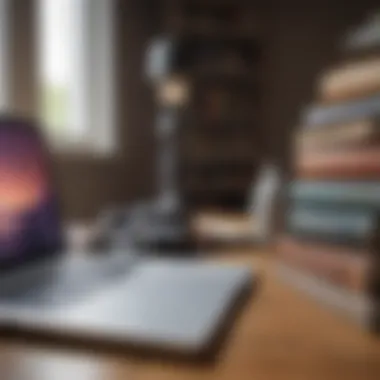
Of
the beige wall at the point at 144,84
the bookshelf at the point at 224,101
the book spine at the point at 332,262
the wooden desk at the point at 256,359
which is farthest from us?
the bookshelf at the point at 224,101

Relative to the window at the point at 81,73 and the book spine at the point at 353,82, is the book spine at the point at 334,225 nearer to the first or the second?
the book spine at the point at 353,82

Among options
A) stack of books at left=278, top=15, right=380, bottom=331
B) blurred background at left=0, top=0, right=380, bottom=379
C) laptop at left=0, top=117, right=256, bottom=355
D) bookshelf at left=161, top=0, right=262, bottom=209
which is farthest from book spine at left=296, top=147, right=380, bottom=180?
bookshelf at left=161, top=0, right=262, bottom=209

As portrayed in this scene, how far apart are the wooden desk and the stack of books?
0.13 feet

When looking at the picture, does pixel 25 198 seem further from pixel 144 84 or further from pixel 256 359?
pixel 144 84

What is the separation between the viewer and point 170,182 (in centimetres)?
171

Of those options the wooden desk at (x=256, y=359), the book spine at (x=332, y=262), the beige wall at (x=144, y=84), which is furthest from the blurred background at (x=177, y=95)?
A: the wooden desk at (x=256, y=359)

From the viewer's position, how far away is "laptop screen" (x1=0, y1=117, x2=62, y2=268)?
661mm

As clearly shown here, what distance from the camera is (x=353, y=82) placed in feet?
2.11

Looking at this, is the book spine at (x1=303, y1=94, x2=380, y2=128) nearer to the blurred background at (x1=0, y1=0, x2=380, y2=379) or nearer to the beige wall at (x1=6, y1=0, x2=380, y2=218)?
the blurred background at (x1=0, y1=0, x2=380, y2=379)

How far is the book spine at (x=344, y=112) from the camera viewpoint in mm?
595

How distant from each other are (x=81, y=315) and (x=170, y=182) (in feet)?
4.08

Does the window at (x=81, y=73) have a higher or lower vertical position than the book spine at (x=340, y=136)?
higher

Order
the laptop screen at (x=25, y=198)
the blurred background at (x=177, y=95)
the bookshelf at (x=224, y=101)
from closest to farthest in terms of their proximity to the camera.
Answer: the laptop screen at (x=25, y=198)
the blurred background at (x=177, y=95)
the bookshelf at (x=224, y=101)

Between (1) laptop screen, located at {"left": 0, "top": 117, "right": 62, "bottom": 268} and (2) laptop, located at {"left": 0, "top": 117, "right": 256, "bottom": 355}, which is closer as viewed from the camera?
(2) laptop, located at {"left": 0, "top": 117, "right": 256, "bottom": 355}
